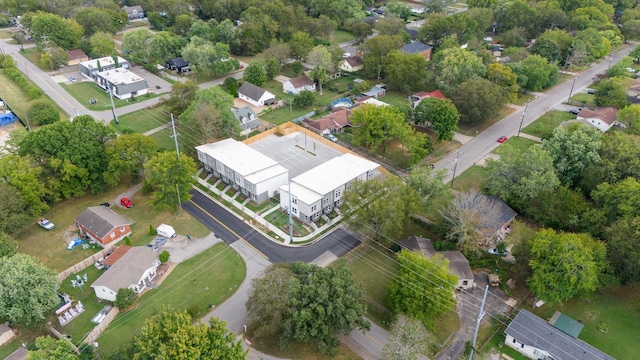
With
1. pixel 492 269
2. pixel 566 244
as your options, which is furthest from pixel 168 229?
pixel 566 244

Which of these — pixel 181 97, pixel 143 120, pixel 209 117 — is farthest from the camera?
pixel 143 120

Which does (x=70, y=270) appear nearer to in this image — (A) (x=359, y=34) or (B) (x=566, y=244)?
(B) (x=566, y=244)

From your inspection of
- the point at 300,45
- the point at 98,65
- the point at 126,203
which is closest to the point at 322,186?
the point at 126,203

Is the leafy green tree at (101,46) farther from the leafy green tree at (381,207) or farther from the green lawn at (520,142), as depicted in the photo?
the green lawn at (520,142)

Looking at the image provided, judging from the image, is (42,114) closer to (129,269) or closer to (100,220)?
(100,220)

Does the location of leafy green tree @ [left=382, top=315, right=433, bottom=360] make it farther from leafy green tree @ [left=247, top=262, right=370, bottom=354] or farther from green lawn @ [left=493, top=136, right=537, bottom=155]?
green lawn @ [left=493, top=136, right=537, bottom=155]

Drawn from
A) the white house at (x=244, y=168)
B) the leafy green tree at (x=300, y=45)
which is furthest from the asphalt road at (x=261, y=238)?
the leafy green tree at (x=300, y=45)

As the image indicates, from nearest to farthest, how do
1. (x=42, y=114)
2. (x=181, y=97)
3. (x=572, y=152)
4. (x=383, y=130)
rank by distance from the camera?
(x=572, y=152) → (x=383, y=130) → (x=181, y=97) → (x=42, y=114)
